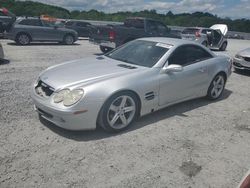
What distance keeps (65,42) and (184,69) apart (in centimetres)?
1218

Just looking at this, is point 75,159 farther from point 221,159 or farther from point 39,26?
point 39,26

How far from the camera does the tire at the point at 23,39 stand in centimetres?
1460

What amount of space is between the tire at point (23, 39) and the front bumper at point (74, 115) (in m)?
11.4

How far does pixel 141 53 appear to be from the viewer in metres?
5.64

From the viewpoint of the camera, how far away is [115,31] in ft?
38.4

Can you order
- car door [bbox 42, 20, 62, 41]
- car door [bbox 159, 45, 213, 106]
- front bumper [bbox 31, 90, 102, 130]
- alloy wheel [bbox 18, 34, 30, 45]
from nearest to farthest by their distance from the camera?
front bumper [bbox 31, 90, 102, 130], car door [bbox 159, 45, 213, 106], alloy wheel [bbox 18, 34, 30, 45], car door [bbox 42, 20, 62, 41]

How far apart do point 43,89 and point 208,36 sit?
48.1ft

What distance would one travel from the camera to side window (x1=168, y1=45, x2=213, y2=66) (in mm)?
5559

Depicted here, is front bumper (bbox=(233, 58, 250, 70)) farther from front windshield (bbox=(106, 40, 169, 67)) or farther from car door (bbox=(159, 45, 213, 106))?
front windshield (bbox=(106, 40, 169, 67))

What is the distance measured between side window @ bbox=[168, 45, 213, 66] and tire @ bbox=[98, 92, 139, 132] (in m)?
1.23

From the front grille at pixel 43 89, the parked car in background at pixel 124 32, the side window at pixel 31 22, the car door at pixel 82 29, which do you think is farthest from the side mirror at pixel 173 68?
the car door at pixel 82 29

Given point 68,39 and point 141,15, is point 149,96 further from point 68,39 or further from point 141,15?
point 141,15

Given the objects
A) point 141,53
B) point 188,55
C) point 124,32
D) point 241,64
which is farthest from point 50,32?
point 188,55

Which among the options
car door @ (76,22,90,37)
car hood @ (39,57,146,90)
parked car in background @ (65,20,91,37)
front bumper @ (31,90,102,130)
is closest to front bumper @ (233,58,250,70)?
car hood @ (39,57,146,90)
